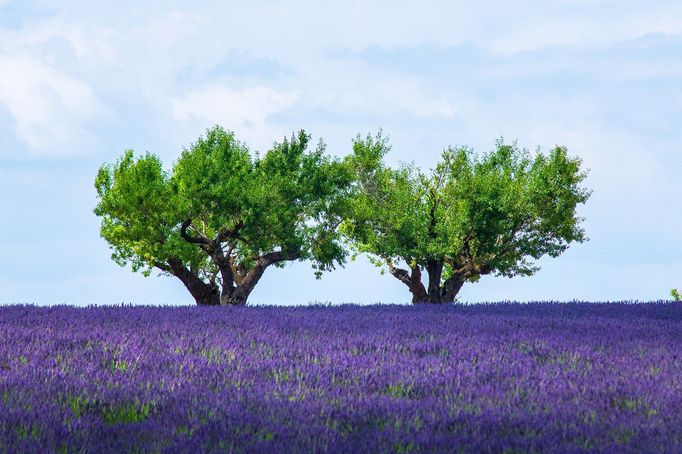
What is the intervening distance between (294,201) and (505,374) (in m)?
22.1

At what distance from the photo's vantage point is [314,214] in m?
30.1

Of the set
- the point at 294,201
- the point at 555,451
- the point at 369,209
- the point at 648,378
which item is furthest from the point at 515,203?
the point at 555,451

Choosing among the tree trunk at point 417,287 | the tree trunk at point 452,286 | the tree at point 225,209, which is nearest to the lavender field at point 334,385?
the tree at point 225,209

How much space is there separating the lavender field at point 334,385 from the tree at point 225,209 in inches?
649

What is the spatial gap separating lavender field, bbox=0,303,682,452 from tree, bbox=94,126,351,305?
16493 mm

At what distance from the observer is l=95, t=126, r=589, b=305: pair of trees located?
28.7m

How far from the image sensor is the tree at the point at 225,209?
2842 cm

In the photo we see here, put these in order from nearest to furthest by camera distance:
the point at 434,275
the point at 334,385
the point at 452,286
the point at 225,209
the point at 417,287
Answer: the point at 334,385
the point at 225,209
the point at 434,275
the point at 452,286
the point at 417,287

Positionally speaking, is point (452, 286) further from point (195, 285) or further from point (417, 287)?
point (195, 285)

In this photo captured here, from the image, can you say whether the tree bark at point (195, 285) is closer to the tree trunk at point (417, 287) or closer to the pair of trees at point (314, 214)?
the pair of trees at point (314, 214)

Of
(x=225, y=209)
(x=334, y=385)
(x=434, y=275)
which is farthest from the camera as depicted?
(x=434, y=275)

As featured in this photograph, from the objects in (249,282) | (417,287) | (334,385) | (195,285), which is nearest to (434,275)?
(417,287)

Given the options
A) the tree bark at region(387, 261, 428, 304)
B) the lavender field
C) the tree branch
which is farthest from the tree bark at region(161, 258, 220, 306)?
the lavender field

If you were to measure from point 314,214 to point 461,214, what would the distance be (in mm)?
5663
